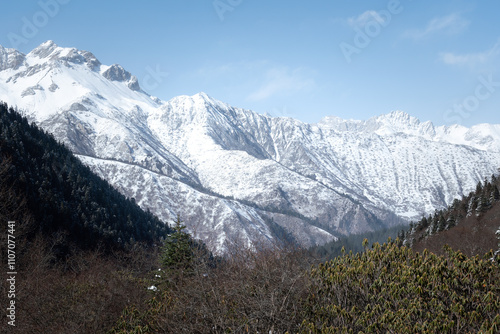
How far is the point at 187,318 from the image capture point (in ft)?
56.7

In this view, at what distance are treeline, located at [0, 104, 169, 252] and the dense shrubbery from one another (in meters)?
87.0

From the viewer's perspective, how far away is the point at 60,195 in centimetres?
11019

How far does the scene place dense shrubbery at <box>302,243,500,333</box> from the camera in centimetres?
1212

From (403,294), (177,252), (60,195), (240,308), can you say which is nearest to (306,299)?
(240,308)

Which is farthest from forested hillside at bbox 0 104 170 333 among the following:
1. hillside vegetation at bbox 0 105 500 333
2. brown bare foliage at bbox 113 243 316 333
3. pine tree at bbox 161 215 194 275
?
brown bare foliage at bbox 113 243 316 333

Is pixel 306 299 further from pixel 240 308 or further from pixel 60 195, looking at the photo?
pixel 60 195

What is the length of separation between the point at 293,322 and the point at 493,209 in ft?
292

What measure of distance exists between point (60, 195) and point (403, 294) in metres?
115

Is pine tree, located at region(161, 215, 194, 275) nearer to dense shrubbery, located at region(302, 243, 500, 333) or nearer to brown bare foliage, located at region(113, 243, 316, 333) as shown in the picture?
brown bare foliage, located at region(113, 243, 316, 333)

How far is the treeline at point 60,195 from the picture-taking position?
9619 cm

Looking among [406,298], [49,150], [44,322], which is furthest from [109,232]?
[406,298]

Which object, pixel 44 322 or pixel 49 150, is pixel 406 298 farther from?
pixel 49 150

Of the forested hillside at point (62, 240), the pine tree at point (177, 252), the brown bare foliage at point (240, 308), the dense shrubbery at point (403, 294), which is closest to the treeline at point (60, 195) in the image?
the forested hillside at point (62, 240)

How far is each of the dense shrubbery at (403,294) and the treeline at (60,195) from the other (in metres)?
87.0
